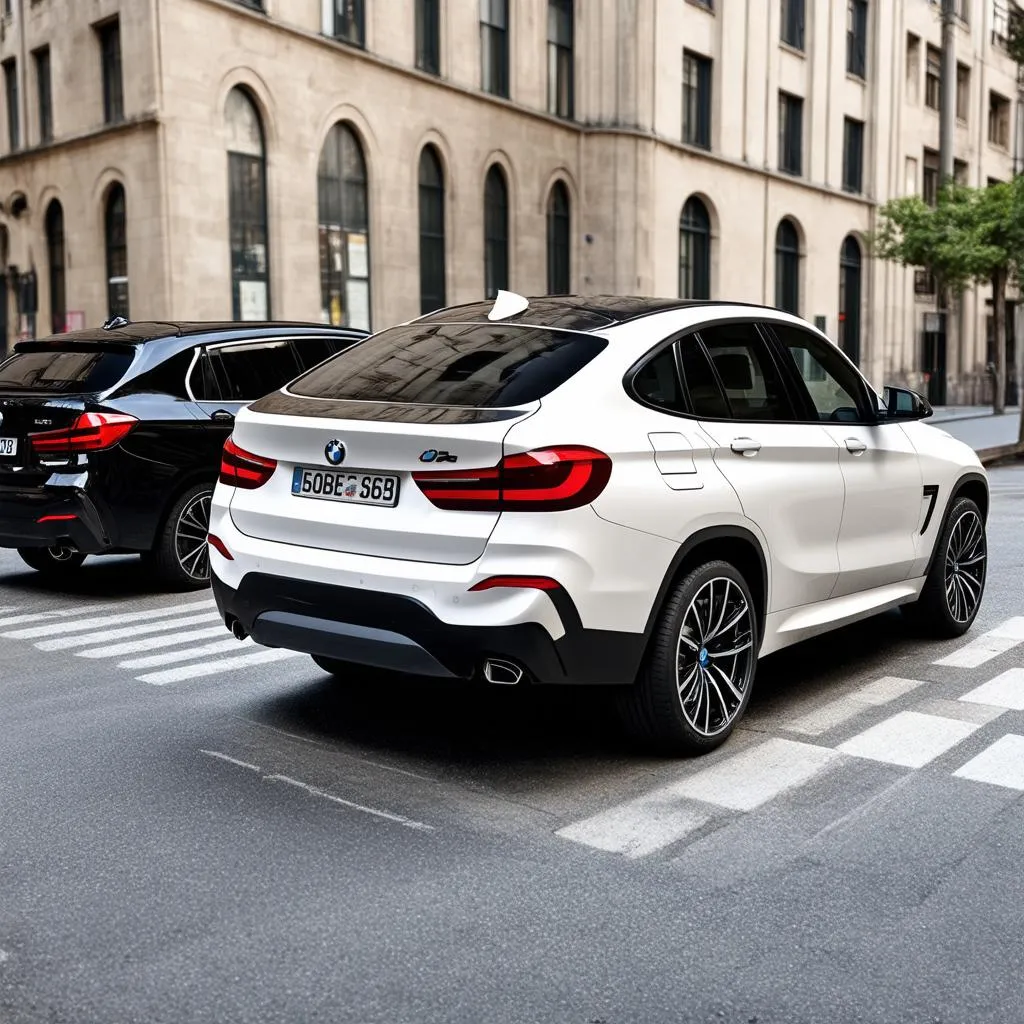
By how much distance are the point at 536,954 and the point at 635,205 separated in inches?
1162

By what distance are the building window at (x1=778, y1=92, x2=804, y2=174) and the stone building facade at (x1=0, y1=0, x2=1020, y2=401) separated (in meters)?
0.09

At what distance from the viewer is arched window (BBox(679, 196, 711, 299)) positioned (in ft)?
112

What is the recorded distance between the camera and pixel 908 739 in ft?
17.1

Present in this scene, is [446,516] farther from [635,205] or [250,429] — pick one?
[635,205]

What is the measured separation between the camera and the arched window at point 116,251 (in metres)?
24.0

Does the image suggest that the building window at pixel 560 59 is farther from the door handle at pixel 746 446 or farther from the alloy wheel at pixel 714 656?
the alloy wheel at pixel 714 656

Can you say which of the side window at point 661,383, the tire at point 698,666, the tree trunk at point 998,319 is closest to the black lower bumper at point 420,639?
the tire at point 698,666

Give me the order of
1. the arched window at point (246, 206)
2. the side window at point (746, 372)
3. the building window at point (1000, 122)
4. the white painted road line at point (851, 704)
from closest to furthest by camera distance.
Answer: the side window at point (746, 372)
the white painted road line at point (851, 704)
the arched window at point (246, 206)
the building window at point (1000, 122)

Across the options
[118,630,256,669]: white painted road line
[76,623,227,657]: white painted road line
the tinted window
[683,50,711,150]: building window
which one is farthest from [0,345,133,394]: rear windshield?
[683,50,711,150]: building window

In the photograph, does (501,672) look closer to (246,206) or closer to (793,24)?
(246,206)

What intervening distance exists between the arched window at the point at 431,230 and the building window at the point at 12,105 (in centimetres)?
822

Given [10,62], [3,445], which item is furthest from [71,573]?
[10,62]

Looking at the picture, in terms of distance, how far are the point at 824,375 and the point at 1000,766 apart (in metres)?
2.00

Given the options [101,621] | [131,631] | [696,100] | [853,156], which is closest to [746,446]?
[131,631]
